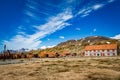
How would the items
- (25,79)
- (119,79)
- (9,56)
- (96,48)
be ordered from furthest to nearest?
(96,48) < (9,56) < (25,79) < (119,79)

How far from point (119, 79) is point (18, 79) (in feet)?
53.2

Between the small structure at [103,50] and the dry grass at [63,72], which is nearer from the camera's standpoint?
the dry grass at [63,72]

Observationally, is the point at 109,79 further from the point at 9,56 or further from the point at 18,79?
the point at 9,56

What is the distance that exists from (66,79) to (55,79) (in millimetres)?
1792

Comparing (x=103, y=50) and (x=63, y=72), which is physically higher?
(x=103, y=50)

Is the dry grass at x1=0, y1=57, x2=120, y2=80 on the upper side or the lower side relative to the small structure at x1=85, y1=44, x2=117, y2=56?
lower

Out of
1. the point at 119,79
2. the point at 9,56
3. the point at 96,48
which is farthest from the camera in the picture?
the point at 96,48

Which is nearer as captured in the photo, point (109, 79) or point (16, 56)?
point (109, 79)

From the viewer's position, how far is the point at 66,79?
2572cm

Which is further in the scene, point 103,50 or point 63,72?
point 103,50

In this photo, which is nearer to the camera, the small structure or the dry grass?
the dry grass

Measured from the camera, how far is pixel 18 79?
26406 mm

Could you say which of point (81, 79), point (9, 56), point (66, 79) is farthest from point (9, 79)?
point (9, 56)

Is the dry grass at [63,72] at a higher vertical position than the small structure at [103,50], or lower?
lower
